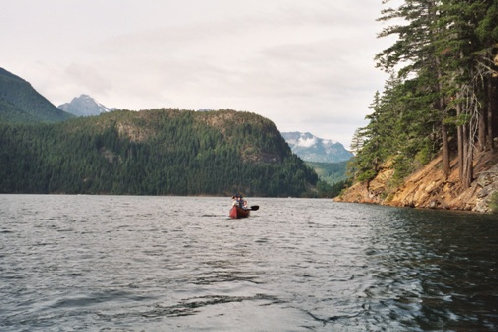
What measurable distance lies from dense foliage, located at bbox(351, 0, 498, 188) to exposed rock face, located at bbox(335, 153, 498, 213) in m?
1.18

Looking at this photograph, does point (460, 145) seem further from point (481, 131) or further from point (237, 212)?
point (237, 212)

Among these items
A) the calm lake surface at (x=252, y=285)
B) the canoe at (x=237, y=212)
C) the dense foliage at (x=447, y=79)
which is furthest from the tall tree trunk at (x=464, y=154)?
the canoe at (x=237, y=212)

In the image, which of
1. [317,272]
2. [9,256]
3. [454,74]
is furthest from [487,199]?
[9,256]

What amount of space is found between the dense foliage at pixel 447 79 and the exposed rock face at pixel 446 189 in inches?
46.4

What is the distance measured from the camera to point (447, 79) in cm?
4631

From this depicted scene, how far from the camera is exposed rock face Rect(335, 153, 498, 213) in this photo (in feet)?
143

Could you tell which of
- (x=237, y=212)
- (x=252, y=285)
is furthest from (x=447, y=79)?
(x=252, y=285)

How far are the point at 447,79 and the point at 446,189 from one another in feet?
44.4

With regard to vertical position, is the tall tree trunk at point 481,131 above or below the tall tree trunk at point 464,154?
above

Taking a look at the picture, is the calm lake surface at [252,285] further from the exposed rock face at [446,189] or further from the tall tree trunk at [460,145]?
the tall tree trunk at [460,145]

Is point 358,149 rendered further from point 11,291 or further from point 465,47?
point 11,291

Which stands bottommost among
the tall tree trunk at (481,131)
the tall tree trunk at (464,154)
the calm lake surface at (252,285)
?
the calm lake surface at (252,285)

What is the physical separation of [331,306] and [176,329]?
4.29 meters

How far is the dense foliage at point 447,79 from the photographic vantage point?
41062mm
